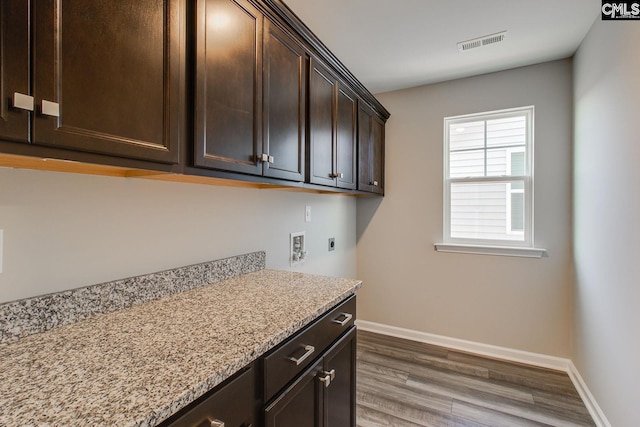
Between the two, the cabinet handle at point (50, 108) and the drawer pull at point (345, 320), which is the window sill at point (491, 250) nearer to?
the drawer pull at point (345, 320)

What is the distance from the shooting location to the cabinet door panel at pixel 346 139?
203 centimetres

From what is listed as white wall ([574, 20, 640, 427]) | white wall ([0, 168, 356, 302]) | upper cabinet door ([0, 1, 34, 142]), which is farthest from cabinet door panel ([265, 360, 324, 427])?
white wall ([574, 20, 640, 427])

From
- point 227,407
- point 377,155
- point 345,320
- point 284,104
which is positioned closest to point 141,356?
point 227,407

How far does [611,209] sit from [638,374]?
844mm

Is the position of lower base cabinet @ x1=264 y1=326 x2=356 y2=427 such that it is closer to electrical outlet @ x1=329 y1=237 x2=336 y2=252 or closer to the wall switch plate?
Result: the wall switch plate

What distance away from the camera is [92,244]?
1.05m

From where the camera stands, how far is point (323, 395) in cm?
121

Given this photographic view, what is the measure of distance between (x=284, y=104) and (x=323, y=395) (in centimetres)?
131

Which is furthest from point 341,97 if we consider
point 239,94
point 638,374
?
point 638,374

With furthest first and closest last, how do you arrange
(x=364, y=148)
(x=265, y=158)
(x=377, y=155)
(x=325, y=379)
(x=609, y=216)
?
(x=377, y=155), (x=364, y=148), (x=609, y=216), (x=265, y=158), (x=325, y=379)

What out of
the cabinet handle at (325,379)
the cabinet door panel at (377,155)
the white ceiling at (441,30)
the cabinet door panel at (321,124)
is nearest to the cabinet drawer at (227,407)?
the cabinet handle at (325,379)

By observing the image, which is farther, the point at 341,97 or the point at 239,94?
the point at 341,97

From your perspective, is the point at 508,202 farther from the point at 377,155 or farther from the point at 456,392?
the point at 456,392

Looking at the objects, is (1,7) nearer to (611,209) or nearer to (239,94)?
(239,94)
